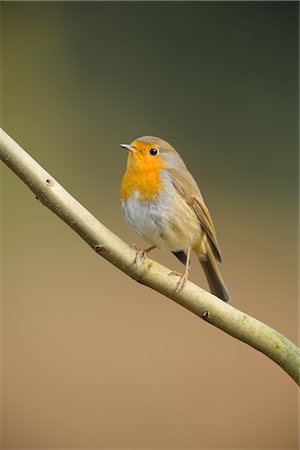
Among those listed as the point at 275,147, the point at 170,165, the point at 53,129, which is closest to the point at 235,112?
the point at 275,147

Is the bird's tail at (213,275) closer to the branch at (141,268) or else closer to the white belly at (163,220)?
the white belly at (163,220)

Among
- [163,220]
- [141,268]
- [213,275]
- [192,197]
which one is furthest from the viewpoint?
[213,275]

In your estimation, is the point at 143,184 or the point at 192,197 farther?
the point at 192,197

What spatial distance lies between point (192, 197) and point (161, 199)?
15 cm

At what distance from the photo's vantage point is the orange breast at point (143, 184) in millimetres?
2201

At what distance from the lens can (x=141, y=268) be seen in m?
1.51

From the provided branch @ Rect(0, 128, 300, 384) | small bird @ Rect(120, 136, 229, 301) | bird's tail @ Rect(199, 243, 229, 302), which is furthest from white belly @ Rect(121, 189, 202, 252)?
branch @ Rect(0, 128, 300, 384)

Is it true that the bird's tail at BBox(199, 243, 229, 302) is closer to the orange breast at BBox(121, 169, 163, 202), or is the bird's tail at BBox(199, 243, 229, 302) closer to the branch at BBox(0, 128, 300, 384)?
the orange breast at BBox(121, 169, 163, 202)

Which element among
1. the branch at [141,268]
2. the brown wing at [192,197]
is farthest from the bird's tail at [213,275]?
the branch at [141,268]

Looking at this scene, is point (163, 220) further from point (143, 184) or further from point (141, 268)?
point (141, 268)

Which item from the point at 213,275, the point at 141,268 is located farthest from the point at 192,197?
the point at 141,268

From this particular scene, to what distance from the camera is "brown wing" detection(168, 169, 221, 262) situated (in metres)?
2.29

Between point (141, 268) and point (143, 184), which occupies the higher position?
point (143, 184)

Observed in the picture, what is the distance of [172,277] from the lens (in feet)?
4.98
